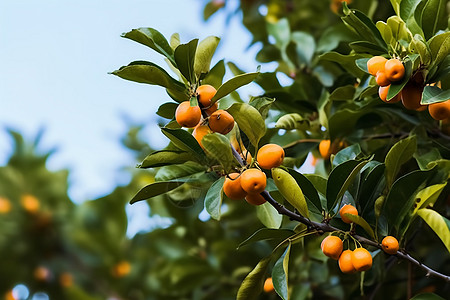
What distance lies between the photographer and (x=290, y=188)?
99 cm

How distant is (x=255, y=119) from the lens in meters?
1.00

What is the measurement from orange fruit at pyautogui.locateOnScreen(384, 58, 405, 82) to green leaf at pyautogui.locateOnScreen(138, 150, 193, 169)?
400 mm

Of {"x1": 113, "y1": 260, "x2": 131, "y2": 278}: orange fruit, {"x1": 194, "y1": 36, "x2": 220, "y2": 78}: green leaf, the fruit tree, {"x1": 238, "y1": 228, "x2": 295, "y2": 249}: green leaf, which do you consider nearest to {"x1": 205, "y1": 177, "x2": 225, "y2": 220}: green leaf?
the fruit tree

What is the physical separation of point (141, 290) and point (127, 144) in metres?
1.08

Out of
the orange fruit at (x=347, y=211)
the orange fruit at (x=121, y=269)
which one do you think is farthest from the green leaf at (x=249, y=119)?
the orange fruit at (x=121, y=269)

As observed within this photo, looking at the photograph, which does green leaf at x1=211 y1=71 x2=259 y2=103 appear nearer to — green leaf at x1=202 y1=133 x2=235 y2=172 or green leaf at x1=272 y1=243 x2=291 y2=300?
green leaf at x1=202 y1=133 x2=235 y2=172

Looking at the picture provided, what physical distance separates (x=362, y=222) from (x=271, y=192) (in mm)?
210

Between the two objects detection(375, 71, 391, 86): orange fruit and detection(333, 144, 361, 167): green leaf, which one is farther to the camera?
detection(333, 144, 361, 167): green leaf

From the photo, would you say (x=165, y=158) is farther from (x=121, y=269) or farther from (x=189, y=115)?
(x=121, y=269)

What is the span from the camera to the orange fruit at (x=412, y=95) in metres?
1.08

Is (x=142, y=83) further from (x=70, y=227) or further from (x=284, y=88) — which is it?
(x=70, y=227)

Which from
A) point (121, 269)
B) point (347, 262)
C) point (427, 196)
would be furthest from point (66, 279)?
point (427, 196)

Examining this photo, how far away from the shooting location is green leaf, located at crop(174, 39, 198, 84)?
3.40 ft

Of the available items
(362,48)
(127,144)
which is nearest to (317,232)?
(362,48)
